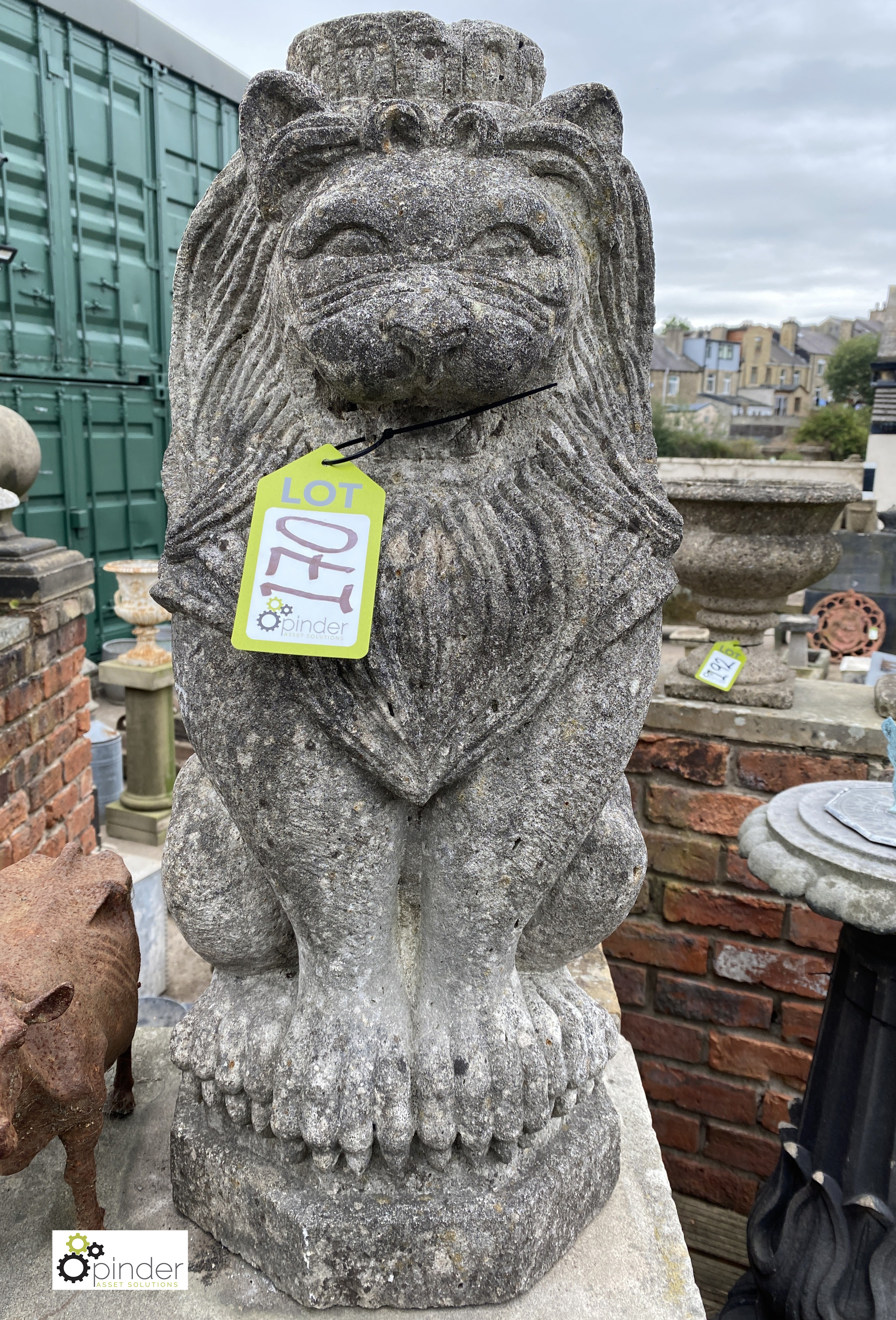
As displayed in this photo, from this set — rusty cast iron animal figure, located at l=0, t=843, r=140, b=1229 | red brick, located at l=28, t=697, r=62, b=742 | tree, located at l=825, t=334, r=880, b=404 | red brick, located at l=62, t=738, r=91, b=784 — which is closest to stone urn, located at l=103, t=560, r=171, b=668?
red brick, located at l=62, t=738, r=91, b=784

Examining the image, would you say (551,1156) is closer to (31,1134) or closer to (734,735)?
(31,1134)

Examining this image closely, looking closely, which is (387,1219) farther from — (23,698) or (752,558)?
(752,558)

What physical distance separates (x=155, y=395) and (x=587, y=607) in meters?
5.20

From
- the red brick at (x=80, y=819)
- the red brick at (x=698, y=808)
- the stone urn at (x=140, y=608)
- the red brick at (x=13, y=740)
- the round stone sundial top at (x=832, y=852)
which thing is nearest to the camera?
the round stone sundial top at (x=832, y=852)

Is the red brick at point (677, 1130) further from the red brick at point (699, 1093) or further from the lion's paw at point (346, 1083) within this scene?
the lion's paw at point (346, 1083)

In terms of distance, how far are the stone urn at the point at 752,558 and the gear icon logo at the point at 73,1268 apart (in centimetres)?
192

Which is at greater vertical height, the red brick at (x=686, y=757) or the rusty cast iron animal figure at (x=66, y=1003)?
the rusty cast iron animal figure at (x=66, y=1003)

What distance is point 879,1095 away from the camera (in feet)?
4.58

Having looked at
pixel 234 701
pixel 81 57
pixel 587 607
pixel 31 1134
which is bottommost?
pixel 31 1134

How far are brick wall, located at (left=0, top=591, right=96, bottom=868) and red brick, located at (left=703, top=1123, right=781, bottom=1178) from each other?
1.89m

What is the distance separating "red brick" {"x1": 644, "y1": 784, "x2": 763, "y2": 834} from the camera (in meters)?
2.44

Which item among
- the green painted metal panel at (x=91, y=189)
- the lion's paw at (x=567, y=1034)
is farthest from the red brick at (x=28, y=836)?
the green painted metal panel at (x=91, y=189)

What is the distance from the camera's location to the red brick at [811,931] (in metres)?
2.34

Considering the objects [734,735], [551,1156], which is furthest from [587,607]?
[734,735]
